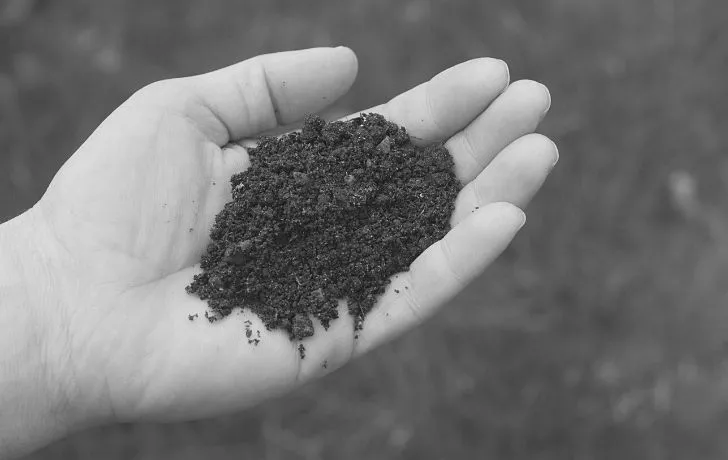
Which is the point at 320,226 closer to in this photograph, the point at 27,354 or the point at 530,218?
the point at 27,354

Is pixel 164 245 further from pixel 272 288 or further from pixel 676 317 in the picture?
pixel 676 317

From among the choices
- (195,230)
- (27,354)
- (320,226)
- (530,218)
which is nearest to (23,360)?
(27,354)

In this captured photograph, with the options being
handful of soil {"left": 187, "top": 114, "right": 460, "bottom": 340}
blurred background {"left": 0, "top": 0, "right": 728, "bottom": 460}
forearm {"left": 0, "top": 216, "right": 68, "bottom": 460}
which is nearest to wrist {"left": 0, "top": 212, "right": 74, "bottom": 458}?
forearm {"left": 0, "top": 216, "right": 68, "bottom": 460}

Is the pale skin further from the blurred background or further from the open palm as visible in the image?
the blurred background

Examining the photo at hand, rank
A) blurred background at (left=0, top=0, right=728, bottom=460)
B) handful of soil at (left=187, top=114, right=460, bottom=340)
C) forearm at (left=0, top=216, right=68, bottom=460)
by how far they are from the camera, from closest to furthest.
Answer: forearm at (left=0, top=216, right=68, bottom=460) → handful of soil at (left=187, top=114, right=460, bottom=340) → blurred background at (left=0, top=0, right=728, bottom=460)

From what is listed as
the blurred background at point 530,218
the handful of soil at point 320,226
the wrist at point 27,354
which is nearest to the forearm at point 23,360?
the wrist at point 27,354

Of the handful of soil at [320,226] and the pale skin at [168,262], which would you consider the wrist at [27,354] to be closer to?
the pale skin at [168,262]

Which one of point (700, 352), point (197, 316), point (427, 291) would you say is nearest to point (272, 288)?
point (197, 316)
